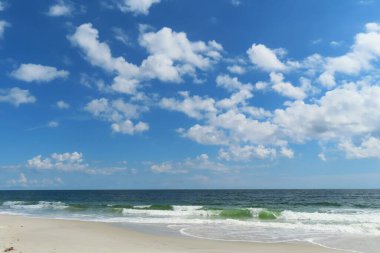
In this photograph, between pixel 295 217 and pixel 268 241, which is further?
pixel 295 217

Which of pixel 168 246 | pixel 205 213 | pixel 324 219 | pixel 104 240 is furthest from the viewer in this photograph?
pixel 205 213

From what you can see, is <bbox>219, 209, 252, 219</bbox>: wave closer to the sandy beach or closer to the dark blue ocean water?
the dark blue ocean water

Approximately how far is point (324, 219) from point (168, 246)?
1685cm

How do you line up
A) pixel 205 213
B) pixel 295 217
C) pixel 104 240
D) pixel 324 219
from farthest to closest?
pixel 205 213
pixel 295 217
pixel 324 219
pixel 104 240

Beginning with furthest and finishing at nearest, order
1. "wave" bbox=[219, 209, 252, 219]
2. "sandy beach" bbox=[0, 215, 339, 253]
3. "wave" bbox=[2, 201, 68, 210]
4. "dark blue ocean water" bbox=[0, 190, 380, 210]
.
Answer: "dark blue ocean water" bbox=[0, 190, 380, 210]
"wave" bbox=[2, 201, 68, 210]
"wave" bbox=[219, 209, 252, 219]
"sandy beach" bbox=[0, 215, 339, 253]

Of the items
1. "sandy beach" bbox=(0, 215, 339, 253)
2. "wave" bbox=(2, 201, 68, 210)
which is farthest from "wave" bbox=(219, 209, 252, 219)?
"wave" bbox=(2, 201, 68, 210)

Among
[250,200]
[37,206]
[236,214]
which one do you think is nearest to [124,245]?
[236,214]

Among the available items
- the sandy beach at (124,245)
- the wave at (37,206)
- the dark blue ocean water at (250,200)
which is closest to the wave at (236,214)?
the dark blue ocean water at (250,200)

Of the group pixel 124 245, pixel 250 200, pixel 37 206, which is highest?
pixel 124 245

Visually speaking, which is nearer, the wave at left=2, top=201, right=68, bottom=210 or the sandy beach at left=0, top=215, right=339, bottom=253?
the sandy beach at left=0, top=215, right=339, bottom=253

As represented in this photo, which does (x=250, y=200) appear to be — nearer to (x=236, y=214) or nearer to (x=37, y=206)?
(x=236, y=214)

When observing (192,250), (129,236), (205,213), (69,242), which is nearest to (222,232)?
(129,236)

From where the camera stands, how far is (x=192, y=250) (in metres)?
13.8

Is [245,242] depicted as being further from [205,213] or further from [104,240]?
[205,213]
